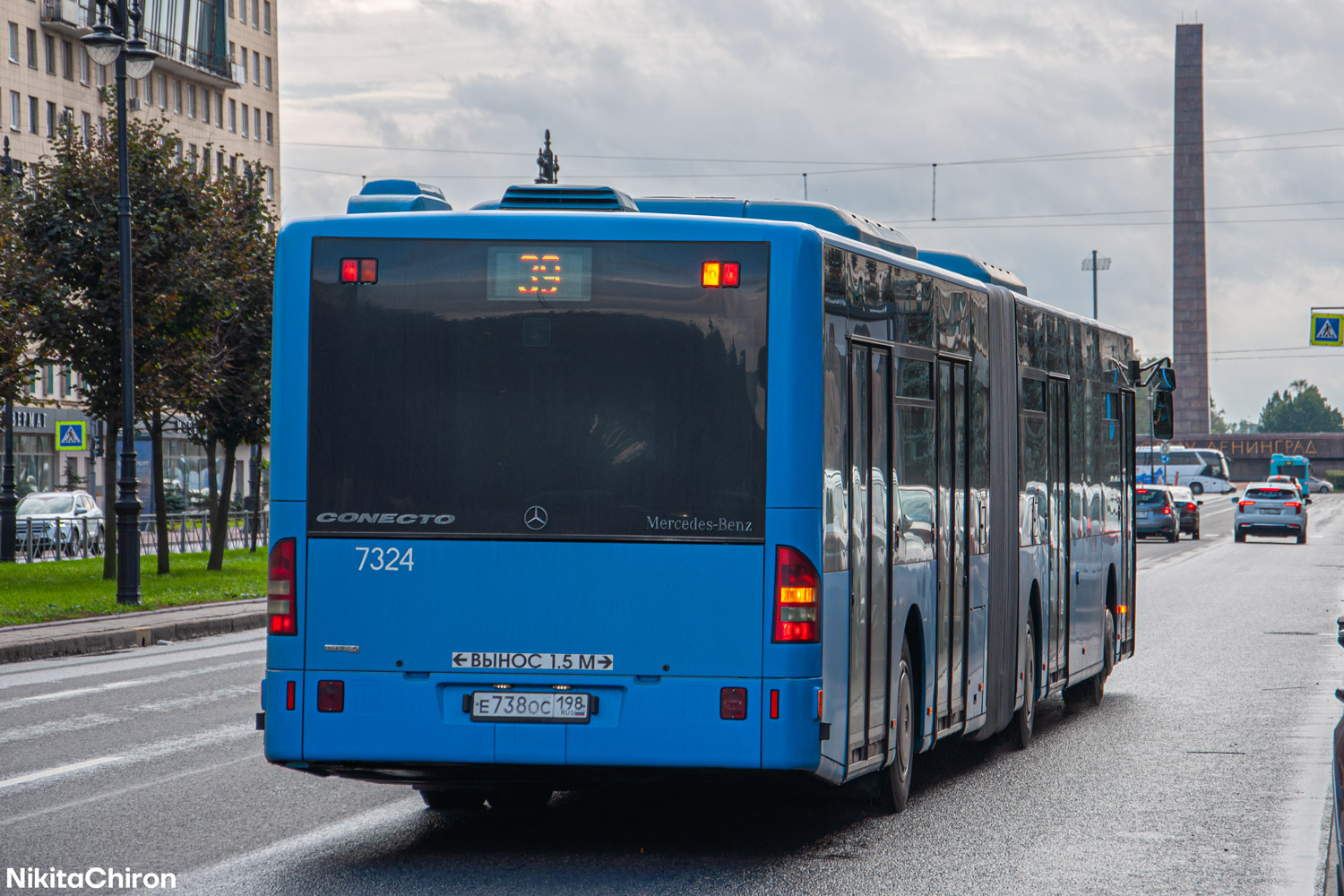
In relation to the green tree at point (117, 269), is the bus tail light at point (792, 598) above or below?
below

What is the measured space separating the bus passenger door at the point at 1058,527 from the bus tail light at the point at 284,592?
232 inches

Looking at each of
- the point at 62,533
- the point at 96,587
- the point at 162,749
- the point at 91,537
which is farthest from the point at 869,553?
the point at 62,533

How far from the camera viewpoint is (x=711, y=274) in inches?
280

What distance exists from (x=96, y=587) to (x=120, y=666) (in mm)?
9814

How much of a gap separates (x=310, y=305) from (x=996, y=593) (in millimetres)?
4606

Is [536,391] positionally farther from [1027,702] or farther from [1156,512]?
[1156,512]

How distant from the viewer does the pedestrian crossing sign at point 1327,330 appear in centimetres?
3516

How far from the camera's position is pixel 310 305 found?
7.27m

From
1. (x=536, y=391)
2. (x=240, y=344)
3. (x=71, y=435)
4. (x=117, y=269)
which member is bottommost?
(x=536, y=391)

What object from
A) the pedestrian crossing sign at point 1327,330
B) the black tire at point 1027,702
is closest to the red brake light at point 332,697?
the black tire at point 1027,702

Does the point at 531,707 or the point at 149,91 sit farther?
the point at 149,91

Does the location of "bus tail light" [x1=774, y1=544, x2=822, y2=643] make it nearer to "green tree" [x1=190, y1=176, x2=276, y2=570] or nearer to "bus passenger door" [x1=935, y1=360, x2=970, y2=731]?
"bus passenger door" [x1=935, y1=360, x2=970, y2=731]

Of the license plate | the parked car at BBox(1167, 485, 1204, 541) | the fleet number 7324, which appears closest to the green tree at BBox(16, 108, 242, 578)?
the fleet number 7324

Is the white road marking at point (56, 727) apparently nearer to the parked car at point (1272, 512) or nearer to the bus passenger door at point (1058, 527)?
the bus passenger door at point (1058, 527)
